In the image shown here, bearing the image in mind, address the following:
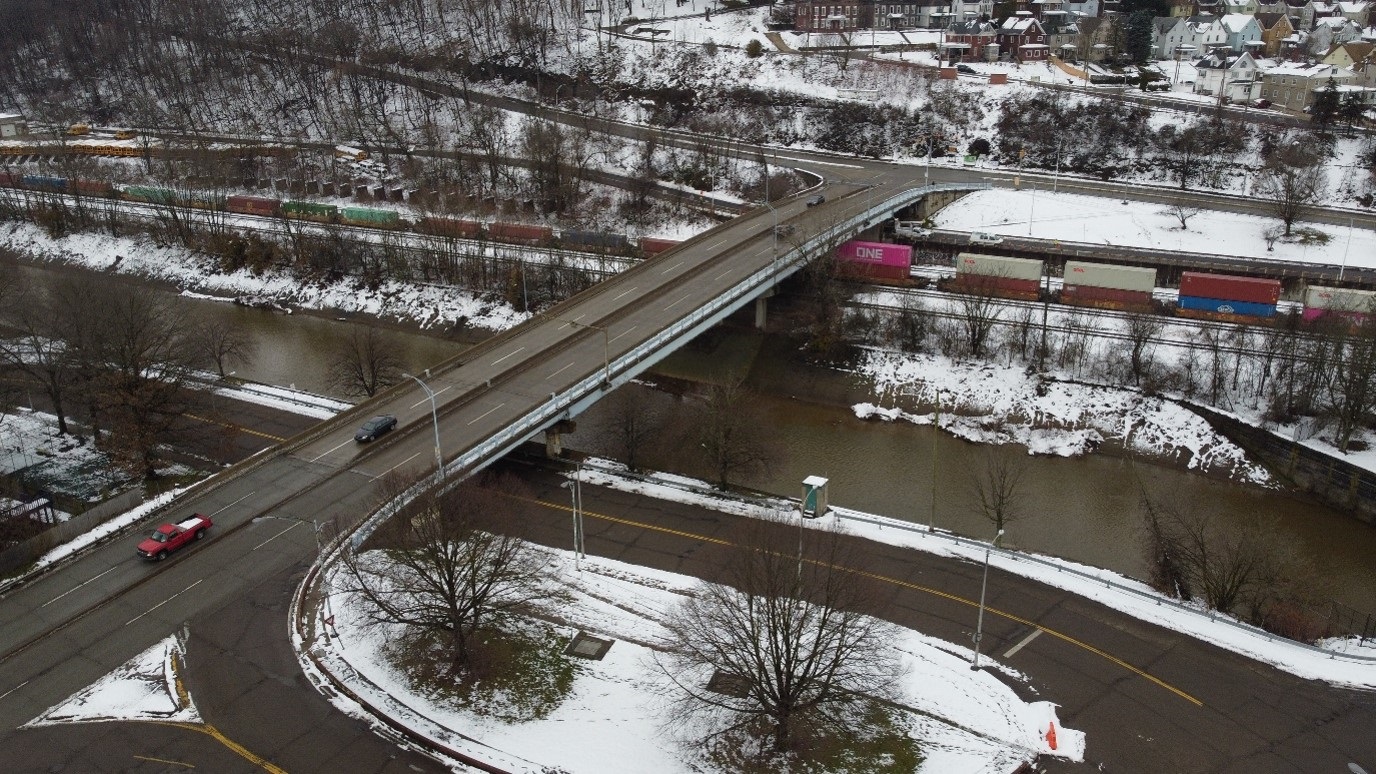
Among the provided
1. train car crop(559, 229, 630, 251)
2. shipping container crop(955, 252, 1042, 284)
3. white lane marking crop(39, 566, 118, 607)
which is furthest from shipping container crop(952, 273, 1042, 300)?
white lane marking crop(39, 566, 118, 607)

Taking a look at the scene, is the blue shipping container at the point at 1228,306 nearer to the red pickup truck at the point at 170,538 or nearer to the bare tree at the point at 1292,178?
the bare tree at the point at 1292,178

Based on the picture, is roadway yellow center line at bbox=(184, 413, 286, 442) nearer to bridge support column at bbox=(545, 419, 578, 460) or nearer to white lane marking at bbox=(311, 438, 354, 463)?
white lane marking at bbox=(311, 438, 354, 463)

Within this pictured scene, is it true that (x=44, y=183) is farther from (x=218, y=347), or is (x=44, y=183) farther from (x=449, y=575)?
(x=449, y=575)

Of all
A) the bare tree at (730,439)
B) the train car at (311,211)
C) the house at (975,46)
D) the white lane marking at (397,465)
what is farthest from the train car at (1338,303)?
the train car at (311,211)

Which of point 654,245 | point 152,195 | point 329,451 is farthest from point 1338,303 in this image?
point 152,195

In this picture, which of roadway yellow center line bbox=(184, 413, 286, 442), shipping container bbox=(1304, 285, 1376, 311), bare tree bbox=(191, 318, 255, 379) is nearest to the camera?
roadway yellow center line bbox=(184, 413, 286, 442)
